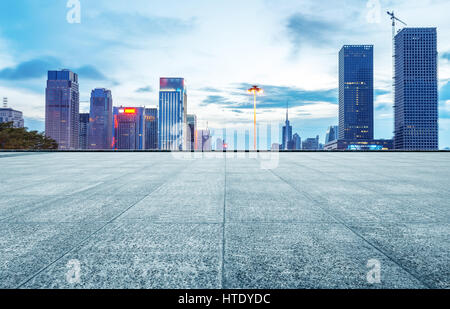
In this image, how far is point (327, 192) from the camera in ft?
21.3

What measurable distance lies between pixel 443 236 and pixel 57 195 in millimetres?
7462

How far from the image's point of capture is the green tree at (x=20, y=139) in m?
63.6

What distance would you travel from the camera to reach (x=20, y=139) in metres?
68.4

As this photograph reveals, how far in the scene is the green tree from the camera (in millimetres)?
63562

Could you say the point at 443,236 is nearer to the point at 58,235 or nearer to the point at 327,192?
the point at 327,192

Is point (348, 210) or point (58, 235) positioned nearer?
point (58, 235)

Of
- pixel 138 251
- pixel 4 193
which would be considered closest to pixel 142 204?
pixel 138 251

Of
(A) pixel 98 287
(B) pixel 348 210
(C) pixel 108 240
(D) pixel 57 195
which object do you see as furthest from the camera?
(D) pixel 57 195

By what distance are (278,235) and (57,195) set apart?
17.6 feet
